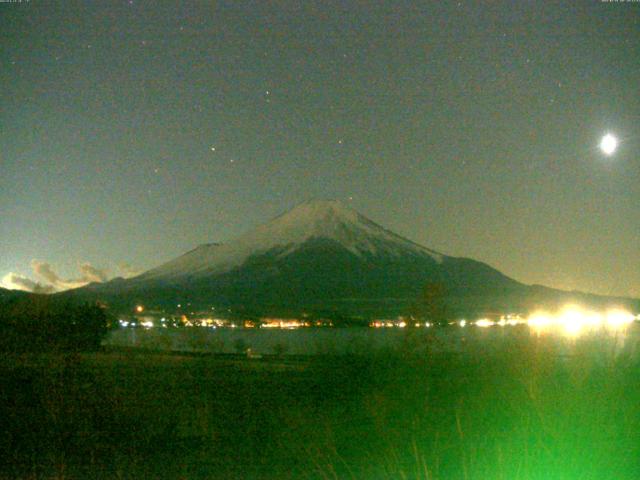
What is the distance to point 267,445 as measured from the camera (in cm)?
1155

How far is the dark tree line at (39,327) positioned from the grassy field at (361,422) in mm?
11584

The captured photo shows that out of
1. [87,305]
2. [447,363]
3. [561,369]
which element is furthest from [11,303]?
[561,369]

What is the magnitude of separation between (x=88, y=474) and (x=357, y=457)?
127 inches

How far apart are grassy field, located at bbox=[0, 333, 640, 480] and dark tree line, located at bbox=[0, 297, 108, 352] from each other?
1158cm

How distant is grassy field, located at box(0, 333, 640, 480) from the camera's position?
32.2ft

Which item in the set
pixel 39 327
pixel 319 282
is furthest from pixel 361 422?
pixel 319 282

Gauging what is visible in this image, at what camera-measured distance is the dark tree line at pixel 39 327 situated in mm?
31578

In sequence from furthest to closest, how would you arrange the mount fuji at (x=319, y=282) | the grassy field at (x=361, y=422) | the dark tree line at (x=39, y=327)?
the mount fuji at (x=319, y=282), the dark tree line at (x=39, y=327), the grassy field at (x=361, y=422)

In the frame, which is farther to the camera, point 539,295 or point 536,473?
point 539,295

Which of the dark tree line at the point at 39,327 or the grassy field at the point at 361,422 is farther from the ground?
the dark tree line at the point at 39,327

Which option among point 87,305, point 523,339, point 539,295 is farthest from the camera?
point 539,295

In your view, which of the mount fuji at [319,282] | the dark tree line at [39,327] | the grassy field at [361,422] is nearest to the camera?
the grassy field at [361,422]

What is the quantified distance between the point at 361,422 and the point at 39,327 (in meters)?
21.9

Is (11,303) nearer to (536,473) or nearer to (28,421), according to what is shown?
(28,421)
